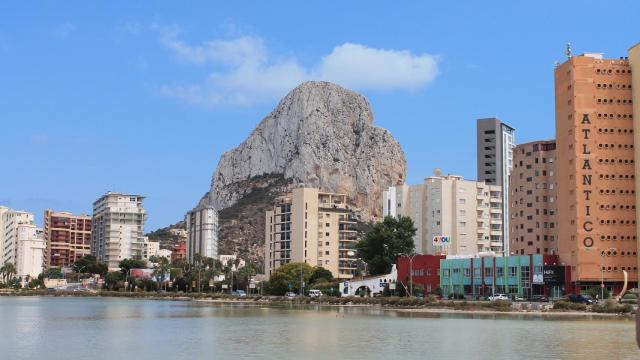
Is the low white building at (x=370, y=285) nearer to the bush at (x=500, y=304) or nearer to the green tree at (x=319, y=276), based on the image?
the green tree at (x=319, y=276)

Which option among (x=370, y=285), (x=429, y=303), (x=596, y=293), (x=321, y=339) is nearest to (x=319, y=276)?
(x=370, y=285)

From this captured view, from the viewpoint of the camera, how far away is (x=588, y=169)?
481 ft

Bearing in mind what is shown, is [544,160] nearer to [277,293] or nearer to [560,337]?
[277,293]

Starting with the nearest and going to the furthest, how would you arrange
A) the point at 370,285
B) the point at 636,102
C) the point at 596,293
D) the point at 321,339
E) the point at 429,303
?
the point at 321,339 < the point at 596,293 < the point at 429,303 < the point at 636,102 < the point at 370,285

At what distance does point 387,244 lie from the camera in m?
190

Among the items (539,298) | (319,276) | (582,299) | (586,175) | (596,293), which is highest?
(586,175)

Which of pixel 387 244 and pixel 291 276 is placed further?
pixel 291 276

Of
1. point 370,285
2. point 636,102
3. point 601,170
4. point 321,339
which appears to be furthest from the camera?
point 370,285

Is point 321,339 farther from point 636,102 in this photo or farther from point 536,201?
point 536,201

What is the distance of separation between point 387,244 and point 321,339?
119132 mm

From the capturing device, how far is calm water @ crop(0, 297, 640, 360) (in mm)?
59625

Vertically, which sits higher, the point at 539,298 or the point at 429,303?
the point at 539,298

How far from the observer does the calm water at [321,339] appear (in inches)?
2347

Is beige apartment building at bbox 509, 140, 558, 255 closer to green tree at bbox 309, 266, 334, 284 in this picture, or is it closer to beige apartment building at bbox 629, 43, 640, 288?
beige apartment building at bbox 629, 43, 640, 288
